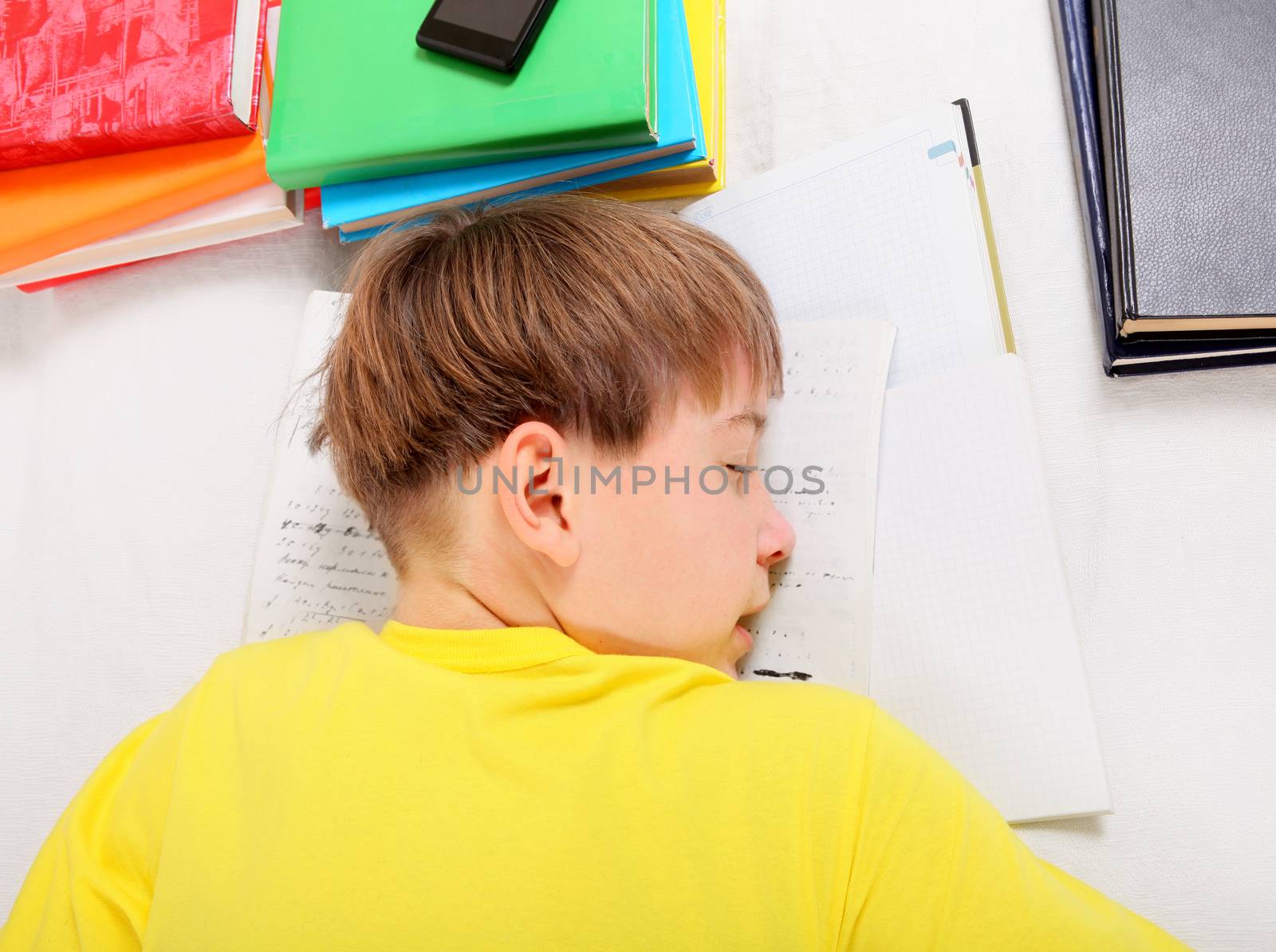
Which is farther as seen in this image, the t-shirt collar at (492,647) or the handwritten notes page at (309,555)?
the handwritten notes page at (309,555)

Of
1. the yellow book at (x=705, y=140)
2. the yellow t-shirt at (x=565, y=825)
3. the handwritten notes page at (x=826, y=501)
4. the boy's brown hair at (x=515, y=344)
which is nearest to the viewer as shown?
the yellow t-shirt at (x=565, y=825)

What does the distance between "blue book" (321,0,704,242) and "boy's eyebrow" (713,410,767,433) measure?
0.26 meters

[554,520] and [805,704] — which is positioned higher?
[554,520]

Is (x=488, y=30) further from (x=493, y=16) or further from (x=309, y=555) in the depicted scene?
(x=309, y=555)

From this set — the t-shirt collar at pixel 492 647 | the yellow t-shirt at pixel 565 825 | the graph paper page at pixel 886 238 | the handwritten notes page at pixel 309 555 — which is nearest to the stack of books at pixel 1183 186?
the graph paper page at pixel 886 238

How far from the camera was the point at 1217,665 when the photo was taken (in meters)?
0.68

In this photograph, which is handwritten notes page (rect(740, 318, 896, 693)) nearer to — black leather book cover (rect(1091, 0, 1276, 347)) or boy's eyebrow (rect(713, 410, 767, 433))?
boy's eyebrow (rect(713, 410, 767, 433))

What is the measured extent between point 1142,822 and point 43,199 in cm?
104

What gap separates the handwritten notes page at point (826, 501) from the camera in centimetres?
71

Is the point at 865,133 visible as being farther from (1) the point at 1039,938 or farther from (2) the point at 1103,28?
(1) the point at 1039,938

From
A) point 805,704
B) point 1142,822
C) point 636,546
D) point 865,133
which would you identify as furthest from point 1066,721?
point 865,133

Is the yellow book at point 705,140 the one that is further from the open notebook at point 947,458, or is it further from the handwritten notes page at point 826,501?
the handwritten notes page at point 826,501

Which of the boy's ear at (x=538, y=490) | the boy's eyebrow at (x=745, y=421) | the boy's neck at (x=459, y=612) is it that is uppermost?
the boy's eyebrow at (x=745, y=421)

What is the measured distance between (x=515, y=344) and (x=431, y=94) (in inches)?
11.3
